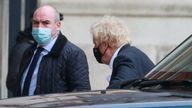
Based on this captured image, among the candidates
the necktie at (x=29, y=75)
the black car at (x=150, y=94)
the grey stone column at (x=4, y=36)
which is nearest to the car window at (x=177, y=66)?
the black car at (x=150, y=94)

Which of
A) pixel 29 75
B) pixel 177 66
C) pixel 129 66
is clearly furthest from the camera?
pixel 29 75

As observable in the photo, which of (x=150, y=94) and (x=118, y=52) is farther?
(x=118, y=52)

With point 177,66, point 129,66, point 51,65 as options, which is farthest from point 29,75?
point 177,66

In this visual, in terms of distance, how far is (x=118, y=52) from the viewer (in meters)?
6.41

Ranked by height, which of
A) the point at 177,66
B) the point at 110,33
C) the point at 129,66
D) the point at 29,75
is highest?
the point at 110,33

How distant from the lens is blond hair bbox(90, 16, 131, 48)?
21.2 feet

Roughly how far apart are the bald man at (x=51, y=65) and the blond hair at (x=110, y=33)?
20 centimetres

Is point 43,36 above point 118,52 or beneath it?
above

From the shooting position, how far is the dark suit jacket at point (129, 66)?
6.10 meters

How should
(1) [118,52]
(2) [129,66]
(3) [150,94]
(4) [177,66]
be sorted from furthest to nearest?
(1) [118,52] → (2) [129,66] → (4) [177,66] → (3) [150,94]

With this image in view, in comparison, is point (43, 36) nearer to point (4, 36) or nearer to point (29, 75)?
point (29, 75)

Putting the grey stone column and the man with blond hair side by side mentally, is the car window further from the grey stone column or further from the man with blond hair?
the grey stone column

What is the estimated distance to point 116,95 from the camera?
13.4ft

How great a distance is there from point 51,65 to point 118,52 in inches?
21.9
